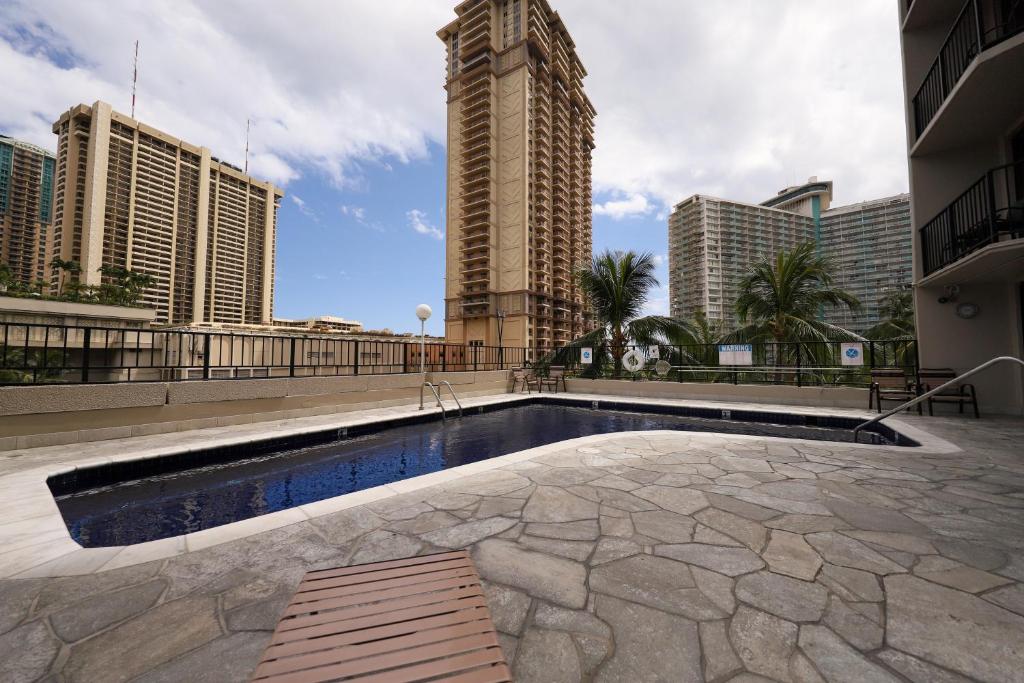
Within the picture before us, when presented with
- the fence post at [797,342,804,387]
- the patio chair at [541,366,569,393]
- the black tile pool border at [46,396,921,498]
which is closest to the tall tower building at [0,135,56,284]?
the patio chair at [541,366,569,393]

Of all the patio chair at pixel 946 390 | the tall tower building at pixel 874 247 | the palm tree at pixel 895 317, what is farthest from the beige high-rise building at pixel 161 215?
the tall tower building at pixel 874 247

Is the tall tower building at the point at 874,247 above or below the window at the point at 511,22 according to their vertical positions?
below

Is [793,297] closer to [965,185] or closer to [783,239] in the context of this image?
[965,185]

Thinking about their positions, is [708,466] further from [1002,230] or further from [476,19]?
[476,19]

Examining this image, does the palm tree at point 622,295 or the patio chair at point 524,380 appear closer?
the palm tree at point 622,295

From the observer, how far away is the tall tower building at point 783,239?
94.3 ft

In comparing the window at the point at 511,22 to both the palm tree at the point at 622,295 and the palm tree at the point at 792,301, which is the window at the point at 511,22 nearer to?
the palm tree at the point at 622,295

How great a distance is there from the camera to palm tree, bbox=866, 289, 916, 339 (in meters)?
15.1

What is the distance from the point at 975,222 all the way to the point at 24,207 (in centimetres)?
10445

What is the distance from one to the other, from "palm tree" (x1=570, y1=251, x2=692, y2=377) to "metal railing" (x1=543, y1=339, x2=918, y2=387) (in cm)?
28

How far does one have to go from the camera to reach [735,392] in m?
10.0

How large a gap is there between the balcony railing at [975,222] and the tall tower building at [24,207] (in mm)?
96623

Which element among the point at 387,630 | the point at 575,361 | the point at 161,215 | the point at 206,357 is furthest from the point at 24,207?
the point at 387,630

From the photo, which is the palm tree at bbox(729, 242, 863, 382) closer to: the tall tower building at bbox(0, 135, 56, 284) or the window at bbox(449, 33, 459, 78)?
the window at bbox(449, 33, 459, 78)
